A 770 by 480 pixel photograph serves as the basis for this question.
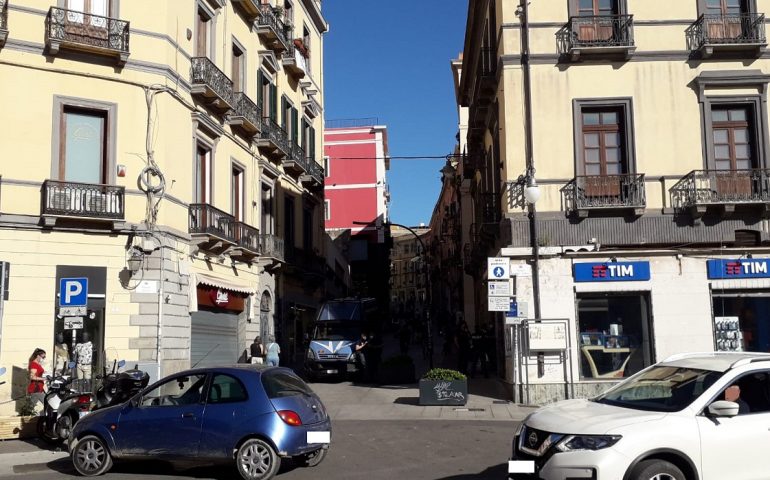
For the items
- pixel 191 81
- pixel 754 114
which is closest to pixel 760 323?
pixel 754 114

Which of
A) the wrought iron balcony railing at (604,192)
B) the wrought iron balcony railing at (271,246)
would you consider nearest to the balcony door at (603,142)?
the wrought iron balcony railing at (604,192)

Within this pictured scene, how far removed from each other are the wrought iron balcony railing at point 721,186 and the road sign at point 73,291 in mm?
13862

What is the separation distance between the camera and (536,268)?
17.9m

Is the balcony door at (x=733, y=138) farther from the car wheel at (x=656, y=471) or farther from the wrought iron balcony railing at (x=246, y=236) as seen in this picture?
the wrought iron balcony railing at (x=246, y=236)

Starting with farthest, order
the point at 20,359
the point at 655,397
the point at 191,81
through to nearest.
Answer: the point at 191,81
the point at 20,359
the point at 655,397

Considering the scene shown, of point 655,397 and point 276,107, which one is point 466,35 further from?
point 655,397

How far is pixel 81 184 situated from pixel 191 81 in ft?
16.0

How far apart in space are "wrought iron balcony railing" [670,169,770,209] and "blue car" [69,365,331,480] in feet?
38.8

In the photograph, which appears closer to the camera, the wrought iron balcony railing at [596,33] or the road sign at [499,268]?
the road sign at [499,268]

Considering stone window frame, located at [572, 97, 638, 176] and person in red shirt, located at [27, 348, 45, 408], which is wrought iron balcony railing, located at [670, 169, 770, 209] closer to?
stone window frame, located at [572, 97, 638, 176]

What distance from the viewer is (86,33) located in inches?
712

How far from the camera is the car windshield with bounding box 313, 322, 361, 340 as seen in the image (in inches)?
990

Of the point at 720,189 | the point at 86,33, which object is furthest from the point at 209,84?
the point at 720,189

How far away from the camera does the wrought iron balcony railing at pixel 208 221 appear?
68.4ft
